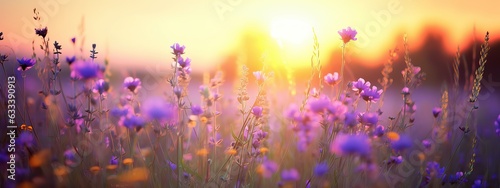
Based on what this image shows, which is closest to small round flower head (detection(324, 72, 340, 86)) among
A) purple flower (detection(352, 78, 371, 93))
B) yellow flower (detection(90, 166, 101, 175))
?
purple flower (detection(352, 78, 371, 93))

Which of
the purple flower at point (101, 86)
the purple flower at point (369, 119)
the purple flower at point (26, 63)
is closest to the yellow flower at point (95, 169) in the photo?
the purple flower at point (101, 86)

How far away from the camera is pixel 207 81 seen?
2547 millimetres

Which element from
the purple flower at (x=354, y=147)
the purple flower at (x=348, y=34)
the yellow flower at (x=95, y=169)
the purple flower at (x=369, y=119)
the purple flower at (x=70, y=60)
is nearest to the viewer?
the purple flower at (x=354, y=147)

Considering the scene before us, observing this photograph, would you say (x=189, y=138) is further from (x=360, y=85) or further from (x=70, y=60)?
(x=360, y=85)

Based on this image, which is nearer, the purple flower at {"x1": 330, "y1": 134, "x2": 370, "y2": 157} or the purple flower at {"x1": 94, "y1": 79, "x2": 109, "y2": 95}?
the purple flower at {"x1": 330, "y1": 134, "x2": 370, "y2": 157}

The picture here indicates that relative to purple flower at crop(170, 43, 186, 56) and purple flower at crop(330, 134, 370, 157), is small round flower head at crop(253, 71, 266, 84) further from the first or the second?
purple flower at crop(330, 134, 370, 157)

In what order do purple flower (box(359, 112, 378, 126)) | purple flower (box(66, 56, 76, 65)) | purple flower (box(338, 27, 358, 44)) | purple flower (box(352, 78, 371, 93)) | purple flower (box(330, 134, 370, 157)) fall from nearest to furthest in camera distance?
purple flower (box(330, 134, 370, 157)) < purple flower (box(359, 112, 378, 126)) < purple flower (box(66, 56, 76, 65)) < purple flower (box(352, 78, 371, 93)) < purple flower (box(338, 27, 358, 44))

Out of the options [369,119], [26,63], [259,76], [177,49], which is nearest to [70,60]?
[26,63]

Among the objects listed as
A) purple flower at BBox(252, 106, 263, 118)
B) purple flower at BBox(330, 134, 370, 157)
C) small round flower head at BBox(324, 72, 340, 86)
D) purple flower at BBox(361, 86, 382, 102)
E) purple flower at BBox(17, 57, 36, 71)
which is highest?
purple flower at BBox(17, 57, 36, 71)

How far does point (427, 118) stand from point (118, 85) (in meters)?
4.40

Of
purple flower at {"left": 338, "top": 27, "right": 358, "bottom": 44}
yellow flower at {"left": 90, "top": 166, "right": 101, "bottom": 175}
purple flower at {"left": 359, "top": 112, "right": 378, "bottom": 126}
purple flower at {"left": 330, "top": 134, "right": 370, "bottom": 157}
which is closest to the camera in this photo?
purple flower at {"left": 330, "top": 134, "right": 370, "bottom": 157}

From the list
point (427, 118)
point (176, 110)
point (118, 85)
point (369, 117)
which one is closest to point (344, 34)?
point (369, 117)

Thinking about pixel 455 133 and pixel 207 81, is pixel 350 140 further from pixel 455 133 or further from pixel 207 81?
pixel 455 133

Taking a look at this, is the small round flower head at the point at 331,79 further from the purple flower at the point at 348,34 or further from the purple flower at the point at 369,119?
the purple flower at the point at 369,119
